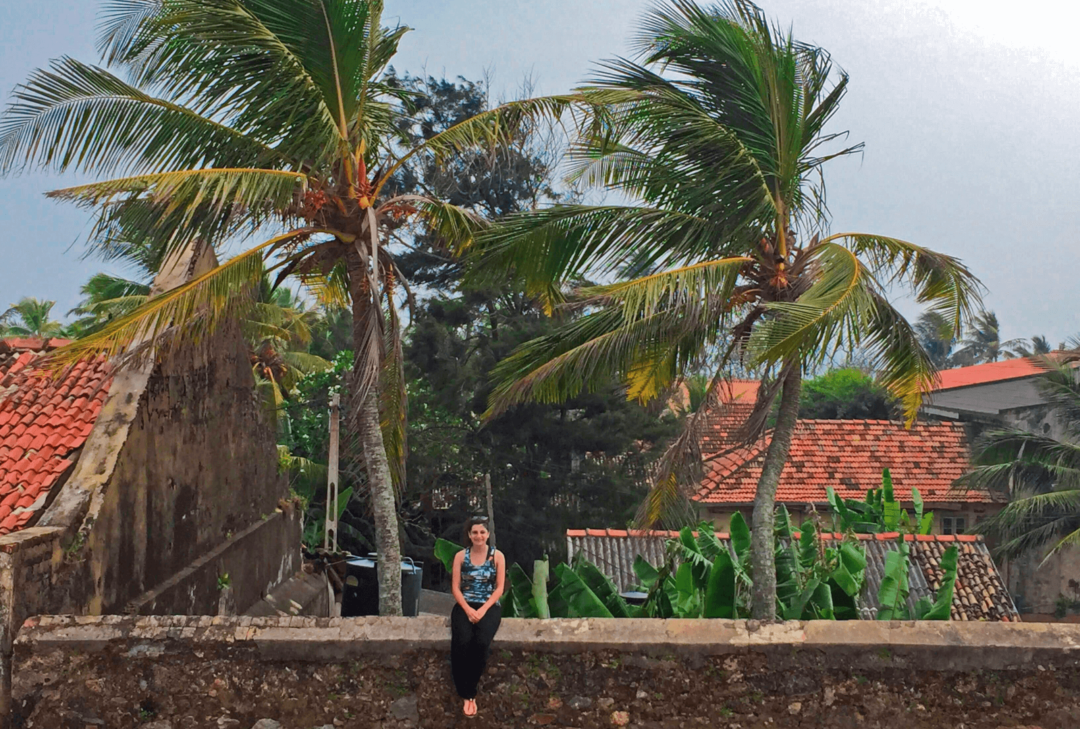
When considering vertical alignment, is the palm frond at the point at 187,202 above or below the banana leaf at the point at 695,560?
above

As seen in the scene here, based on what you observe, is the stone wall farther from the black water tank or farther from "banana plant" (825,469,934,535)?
"banana plant" (825,469,934,535)

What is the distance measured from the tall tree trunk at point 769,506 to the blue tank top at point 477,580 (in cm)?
314

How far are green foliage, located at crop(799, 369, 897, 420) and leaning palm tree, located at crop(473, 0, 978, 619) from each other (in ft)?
76.1

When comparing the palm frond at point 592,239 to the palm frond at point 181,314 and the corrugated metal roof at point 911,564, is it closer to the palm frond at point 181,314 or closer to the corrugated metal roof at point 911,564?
the palm frond at point 181,314

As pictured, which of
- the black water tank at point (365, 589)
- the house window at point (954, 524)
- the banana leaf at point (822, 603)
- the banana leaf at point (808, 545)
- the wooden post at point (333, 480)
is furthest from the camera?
the house window at point (954, 524)

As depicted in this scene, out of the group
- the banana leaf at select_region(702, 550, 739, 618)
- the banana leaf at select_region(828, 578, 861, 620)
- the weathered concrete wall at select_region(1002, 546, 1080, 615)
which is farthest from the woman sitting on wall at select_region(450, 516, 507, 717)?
the weathered concrete wall at select_region(1002, 546, 1080, 615)

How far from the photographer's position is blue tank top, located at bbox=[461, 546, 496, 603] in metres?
5.02

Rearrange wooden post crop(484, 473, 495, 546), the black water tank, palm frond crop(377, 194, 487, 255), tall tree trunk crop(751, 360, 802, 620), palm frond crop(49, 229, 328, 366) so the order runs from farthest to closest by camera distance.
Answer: wooden post crop(484, 473, 495, 546) → the black water tank → palm frond crop(377, 194, 487, 255) → tall tree trunk crop(751, 360, 802, 620) → palm frond crop(49, 229, 328, 366)

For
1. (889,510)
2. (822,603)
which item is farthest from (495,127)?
(889,510)

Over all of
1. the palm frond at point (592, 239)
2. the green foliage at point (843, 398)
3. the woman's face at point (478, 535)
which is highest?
the green foliage at point (843, 398)

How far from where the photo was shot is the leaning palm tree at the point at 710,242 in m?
7.90

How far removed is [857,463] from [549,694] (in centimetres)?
1872

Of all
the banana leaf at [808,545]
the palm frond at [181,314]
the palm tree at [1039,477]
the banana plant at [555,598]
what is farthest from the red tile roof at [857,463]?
the palm frond at [181,314]

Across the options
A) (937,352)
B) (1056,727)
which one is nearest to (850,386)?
(1056,727)
